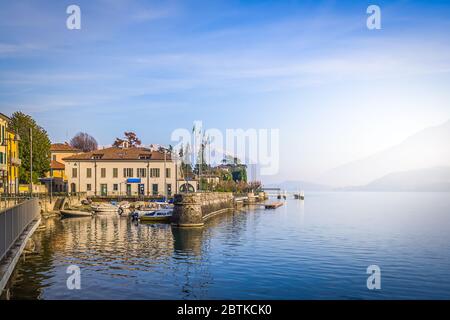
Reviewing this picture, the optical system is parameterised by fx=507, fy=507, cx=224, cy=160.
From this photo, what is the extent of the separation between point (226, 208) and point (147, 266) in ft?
234

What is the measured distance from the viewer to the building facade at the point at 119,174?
104 meters

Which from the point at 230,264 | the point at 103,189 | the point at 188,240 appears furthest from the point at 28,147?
the point at 230,264

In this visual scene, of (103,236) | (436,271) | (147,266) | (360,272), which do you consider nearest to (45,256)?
(147,266)

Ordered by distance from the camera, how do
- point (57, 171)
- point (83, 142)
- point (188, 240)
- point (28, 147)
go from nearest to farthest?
point (188, 240) → point (28, 147) → point (57, 171) → point (83, 142)

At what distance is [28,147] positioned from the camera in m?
91.8

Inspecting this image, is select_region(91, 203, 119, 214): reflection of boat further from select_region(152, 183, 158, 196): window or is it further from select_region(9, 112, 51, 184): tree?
select_region(152, 183, 158, 196): window

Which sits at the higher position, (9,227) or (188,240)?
(9,227)

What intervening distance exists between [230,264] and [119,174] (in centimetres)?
7227

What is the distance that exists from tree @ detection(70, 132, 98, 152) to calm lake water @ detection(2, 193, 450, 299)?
4137 inches

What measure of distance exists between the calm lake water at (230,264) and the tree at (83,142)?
10508 cm

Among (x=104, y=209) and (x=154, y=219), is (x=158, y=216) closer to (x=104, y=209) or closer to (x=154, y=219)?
(x=154, y=219)

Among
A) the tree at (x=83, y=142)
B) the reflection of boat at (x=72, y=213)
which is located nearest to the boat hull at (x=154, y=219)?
the reflection of boat at (x=72, y=213)

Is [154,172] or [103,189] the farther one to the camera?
[154,172]
